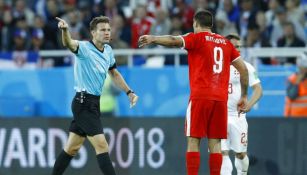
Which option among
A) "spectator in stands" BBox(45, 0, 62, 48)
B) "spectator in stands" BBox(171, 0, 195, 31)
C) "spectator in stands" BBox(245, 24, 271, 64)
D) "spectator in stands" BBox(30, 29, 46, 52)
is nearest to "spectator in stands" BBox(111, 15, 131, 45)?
"spectator in stands" BBox(171, 0, 195, 31)

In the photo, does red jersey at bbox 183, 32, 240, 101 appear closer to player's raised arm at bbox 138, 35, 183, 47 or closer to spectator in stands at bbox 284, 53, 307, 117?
player's raised arm at bbox 138, 35, 183, 47

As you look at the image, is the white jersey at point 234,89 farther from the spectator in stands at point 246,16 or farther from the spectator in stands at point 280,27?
the spectator in stands at point 246,16

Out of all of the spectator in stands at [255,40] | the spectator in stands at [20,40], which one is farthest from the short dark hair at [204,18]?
the spectator in stands at [20,40]

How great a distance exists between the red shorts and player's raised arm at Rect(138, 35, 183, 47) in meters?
0.82

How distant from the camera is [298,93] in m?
16.2

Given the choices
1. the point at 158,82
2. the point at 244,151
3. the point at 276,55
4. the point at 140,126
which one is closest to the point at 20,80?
the point at 158,82

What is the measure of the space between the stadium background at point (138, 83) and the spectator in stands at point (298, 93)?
680mm

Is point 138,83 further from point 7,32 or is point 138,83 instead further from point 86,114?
point 86,114

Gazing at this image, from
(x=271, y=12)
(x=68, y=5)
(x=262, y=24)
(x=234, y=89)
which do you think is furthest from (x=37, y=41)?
(x=234, y=89)

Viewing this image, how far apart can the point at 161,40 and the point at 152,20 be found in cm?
905

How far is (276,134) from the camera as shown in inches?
591

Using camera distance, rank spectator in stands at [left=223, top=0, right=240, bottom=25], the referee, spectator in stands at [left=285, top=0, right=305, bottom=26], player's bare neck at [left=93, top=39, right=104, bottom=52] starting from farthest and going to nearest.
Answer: spectator in stands at [left=223, top=0, right=240, bottom=25] < spectator in stands at [left=285, top=0, right=305, bottom=26] < player's bare neck at [left=93, top=39, right=104, bottom=52] < the referee

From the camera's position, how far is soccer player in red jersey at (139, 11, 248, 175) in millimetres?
11562

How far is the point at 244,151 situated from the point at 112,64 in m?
2.44
